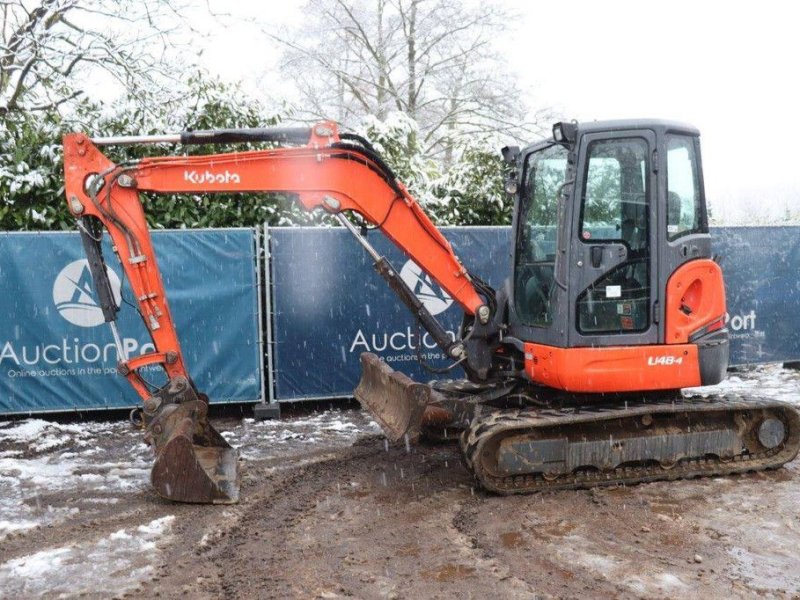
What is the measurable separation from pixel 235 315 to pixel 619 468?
4512 mm

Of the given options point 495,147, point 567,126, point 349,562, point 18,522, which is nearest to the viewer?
point 349,562

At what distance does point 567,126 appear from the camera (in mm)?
5551

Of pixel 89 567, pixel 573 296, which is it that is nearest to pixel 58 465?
pixel 89 567

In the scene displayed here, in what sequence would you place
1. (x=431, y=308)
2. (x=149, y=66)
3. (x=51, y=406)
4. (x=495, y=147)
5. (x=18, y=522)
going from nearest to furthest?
1. (x=18, y=522)
2. (x=51, y=406)
3. (x=431, y=308)
4. (x=149, y=66)
5. (x=495, y=147)

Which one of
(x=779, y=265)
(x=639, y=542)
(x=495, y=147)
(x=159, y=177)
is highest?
(x=495, y=147)

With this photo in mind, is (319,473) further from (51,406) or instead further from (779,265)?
(779,265)

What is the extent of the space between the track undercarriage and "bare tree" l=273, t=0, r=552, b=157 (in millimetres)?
16734

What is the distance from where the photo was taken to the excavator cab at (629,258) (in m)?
5.62

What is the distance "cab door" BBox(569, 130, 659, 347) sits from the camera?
5613 mm

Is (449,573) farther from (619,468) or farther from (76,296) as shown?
(76,296)

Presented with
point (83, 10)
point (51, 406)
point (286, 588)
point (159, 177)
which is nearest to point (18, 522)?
point (286, 588)

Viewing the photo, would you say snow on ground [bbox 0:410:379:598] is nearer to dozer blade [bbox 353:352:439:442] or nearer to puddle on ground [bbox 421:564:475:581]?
dozer blade [bbox 353:352:439:442]

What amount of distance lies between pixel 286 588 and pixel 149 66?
7.94 m

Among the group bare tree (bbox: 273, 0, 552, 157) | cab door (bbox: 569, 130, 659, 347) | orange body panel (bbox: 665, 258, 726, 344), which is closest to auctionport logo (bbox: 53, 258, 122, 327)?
cab door (bbox: 569, 130, 659, 347)
